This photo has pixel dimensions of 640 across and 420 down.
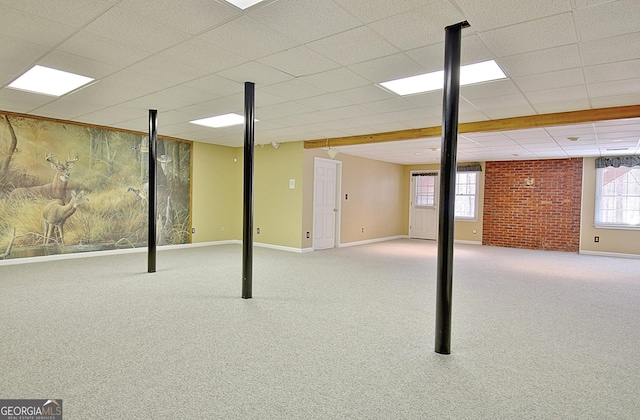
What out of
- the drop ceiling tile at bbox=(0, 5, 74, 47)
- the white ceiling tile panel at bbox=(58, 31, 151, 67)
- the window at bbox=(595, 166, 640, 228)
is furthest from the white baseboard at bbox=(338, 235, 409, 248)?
the drop ceiling tile at bbox=(0, 5, 74, 47)

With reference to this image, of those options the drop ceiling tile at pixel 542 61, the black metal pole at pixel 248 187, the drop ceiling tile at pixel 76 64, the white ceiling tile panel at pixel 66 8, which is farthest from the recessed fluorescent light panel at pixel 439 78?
the drop ceiling tile at pixel 76 64

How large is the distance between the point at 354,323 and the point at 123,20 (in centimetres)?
297

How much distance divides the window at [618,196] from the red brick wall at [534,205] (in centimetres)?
41

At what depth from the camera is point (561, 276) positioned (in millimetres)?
5645

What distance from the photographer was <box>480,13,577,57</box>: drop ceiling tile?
2375mm

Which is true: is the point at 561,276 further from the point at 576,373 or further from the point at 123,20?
the point at 123,20

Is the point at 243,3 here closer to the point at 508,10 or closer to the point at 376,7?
the point at 376,7

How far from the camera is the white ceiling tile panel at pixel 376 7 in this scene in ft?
7.14

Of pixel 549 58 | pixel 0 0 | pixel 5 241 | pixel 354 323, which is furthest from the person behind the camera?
pixel 5 241

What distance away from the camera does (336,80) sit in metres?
3.62

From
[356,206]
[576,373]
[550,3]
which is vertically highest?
[550,3]

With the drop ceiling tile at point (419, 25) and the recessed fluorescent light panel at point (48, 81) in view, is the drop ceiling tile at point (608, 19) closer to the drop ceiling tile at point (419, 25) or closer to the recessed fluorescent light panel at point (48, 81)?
the drop ceiling tile at point (419, 25)

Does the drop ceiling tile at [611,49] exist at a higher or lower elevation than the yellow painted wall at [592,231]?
higher

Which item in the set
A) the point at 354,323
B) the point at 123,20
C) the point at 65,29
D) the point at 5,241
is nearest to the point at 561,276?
the point at 354,323
